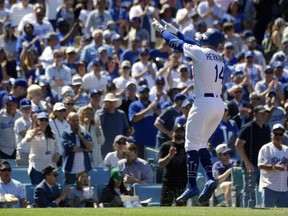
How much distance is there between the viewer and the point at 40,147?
55.8ft

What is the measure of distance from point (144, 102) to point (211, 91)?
6134 millimetres

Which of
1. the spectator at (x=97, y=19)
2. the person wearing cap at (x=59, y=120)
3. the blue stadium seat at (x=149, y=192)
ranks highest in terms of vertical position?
the spectator at (x=97, y=19)

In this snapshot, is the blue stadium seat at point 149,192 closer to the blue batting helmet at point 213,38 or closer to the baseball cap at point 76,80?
the baseball cap at point 76,80

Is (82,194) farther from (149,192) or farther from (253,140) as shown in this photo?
(253,140)

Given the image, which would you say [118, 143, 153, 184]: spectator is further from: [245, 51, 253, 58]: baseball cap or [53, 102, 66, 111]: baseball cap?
[245, 51, 253, 58]: baseball cap

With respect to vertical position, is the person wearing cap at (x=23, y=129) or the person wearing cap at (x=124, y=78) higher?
the person wearing cap at (x=124, y=78)

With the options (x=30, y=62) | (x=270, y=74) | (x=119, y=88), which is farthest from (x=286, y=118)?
(x=30, y=62)

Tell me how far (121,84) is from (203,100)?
7.51 m

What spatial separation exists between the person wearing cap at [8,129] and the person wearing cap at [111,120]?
59.2 inches

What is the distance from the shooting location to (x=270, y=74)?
68.4 feet

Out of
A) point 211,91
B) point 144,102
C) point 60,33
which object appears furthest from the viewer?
point 60,33

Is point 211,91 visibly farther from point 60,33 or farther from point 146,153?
point 60,33

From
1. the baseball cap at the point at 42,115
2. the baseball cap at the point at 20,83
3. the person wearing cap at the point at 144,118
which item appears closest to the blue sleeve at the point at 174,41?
the baseball cap at the point at 42,115

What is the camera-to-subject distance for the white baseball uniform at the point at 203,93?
13.1 m
